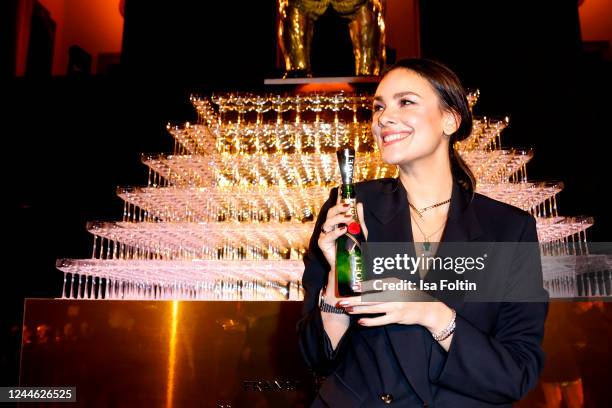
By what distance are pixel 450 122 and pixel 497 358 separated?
1.54 feet

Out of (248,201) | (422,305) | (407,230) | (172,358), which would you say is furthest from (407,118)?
(248,201)

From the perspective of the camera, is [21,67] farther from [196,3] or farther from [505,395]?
[505,395]

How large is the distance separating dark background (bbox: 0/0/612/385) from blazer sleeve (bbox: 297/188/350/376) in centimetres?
288

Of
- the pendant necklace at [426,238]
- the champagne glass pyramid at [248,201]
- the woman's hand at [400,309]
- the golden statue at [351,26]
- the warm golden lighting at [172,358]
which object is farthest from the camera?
the golden statue at [351,26]

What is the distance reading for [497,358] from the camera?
81cm

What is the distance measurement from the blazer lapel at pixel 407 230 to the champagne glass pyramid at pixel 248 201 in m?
0.98

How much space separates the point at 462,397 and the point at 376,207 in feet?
1.17

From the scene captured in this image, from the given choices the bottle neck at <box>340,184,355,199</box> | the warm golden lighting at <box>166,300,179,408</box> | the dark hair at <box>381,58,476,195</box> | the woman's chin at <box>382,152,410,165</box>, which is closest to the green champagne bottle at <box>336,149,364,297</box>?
the bottle neck at <box>340,184,355,199</box>

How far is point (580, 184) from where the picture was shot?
342cm

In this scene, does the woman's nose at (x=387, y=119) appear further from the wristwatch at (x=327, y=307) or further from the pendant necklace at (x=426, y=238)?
the wristwatch at (x=327, y=307)

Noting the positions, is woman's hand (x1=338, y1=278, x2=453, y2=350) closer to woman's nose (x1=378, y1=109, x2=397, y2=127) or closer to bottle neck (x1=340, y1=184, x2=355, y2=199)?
bottle neck (x1=340, y1=184, x2=355, y2=199)

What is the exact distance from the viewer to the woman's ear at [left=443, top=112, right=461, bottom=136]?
1043 millimetres

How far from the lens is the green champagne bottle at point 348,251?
2.80 ft

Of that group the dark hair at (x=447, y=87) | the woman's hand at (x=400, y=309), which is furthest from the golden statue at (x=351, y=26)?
the woman's hand at (x=400, y=309)
